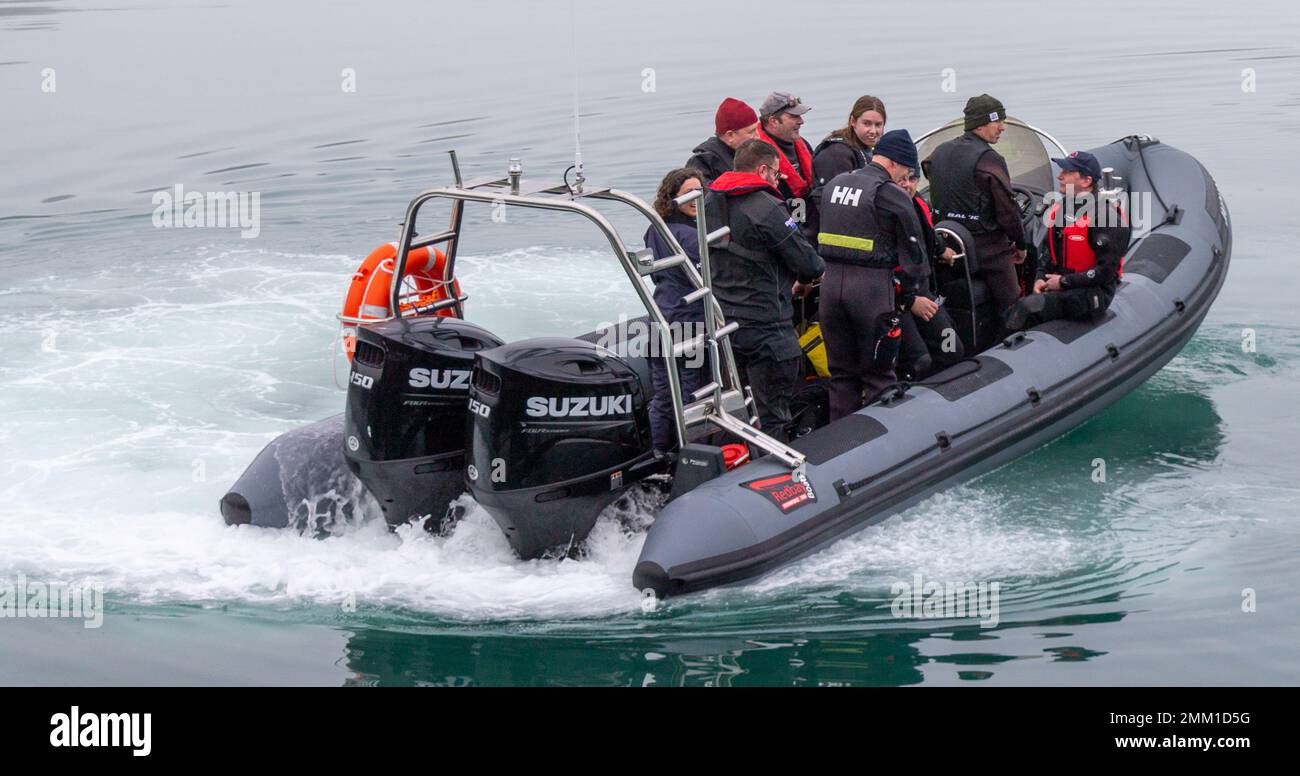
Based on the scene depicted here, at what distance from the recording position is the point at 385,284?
5.17 meters

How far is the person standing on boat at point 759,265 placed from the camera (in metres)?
5.00

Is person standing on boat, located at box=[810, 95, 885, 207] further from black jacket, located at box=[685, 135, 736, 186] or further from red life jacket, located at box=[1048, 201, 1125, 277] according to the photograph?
red life jacket, located at box=[1048, 201, 1125, 277]

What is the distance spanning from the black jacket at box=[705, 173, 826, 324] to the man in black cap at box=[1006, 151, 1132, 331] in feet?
4.58

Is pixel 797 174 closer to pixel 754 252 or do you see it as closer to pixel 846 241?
pixel 846 241

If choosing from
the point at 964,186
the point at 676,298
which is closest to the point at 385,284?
the point at 676,298

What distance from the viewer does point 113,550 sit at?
492 centimetres

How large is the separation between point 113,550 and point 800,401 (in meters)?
2.62

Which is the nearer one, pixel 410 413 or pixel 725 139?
pixel 410 413

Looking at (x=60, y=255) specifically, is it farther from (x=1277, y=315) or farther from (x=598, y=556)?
(x=1277, y=315)

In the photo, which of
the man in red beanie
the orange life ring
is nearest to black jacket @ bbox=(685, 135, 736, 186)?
the man in red beanie

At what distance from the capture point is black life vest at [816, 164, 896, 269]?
5324mm

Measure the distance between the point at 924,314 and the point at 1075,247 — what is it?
96 centimetres

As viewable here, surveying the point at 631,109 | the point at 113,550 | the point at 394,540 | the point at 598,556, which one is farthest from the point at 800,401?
the point at 631,109

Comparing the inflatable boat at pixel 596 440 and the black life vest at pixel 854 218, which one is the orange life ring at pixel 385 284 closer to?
the inflatable boat at pixel 596 440
